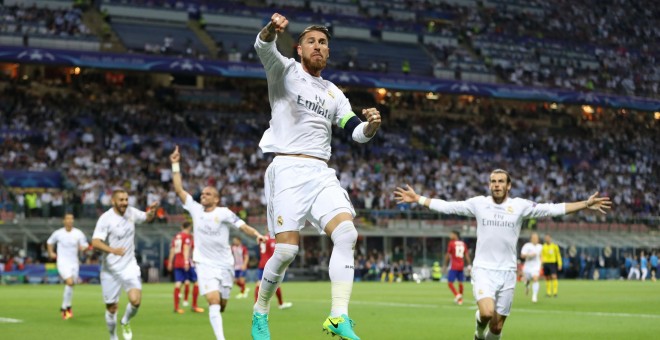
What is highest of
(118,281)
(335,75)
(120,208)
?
(335,75)

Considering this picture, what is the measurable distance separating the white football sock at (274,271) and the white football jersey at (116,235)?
866 centimetres

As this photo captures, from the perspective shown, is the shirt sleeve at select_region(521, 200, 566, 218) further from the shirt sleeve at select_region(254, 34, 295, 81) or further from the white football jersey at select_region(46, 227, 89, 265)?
the white football jersey at select_region(46, 227, 89, 265)

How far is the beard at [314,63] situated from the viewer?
1012 centimetres

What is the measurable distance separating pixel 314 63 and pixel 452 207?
5.58 m

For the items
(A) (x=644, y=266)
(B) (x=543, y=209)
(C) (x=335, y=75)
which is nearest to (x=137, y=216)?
(B) (x=543, y=209)

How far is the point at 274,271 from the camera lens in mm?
10062

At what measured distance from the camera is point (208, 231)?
19.5 m

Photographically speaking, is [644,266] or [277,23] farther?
[644,266]

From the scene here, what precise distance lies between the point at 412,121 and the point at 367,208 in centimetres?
1604

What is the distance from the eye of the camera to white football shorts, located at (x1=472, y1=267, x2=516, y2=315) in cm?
1483

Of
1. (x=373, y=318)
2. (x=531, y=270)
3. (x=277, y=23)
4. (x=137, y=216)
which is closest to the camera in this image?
(x=277, y=23)

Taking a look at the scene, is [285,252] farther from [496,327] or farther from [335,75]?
[335,75]

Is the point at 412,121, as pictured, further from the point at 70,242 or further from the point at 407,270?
the point at 70,242

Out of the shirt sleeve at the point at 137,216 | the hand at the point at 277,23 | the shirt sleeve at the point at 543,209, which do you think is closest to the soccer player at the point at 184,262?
the shirt sleeve at the point at 137,216
